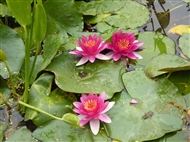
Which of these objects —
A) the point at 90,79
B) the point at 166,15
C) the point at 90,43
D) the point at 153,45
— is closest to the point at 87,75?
the point at 90,79

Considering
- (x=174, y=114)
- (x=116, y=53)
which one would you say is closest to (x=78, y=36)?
(x=116, y=53)

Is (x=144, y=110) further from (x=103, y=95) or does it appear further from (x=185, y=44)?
(x=185, y=44)

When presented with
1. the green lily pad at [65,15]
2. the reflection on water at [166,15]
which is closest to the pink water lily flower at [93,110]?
the green lily pad at [65,15]

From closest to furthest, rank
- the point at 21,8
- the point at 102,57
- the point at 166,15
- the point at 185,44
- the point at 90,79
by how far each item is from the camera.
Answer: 1. the point at 21,8
2. the point at 90,79
3. the point at 102,57
4. the point at 185,44
5. the point at 166,15

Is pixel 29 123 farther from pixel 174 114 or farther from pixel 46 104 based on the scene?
pixel 174 114

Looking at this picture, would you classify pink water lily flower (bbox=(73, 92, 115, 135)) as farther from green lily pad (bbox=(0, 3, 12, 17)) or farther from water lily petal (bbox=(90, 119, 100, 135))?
green lily pad (bbox=(0, 3, 12, 17))

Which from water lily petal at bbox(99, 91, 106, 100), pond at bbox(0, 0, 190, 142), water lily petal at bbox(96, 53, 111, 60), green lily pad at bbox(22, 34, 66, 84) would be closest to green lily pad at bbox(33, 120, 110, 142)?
pond at bbox(0, 0, 190, 142)
